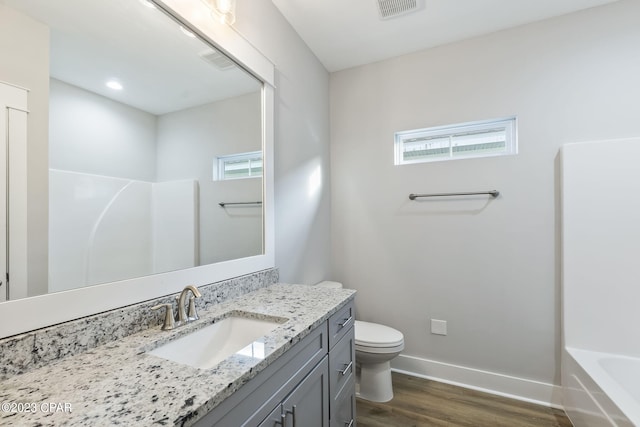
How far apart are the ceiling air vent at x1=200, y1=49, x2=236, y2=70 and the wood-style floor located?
7.18ft

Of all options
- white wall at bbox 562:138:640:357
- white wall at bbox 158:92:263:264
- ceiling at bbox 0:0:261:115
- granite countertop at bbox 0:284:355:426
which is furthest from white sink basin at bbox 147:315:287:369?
white wall at bbox 562:138:640:357

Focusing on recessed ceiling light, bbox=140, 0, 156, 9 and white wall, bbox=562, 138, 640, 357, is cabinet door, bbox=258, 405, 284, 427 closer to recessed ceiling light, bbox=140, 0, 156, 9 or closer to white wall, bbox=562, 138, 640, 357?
recessed ceiling light, bbox=140, 0, 156, 9

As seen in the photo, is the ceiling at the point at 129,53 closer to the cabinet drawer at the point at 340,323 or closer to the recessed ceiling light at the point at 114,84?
the recessed ceiling light at the point at 114,84

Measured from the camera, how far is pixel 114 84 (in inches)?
38.3

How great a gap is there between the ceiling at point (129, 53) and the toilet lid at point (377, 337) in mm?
1716

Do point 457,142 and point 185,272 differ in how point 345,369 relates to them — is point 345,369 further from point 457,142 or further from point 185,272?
point 457,142

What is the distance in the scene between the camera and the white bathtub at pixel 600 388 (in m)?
1.26

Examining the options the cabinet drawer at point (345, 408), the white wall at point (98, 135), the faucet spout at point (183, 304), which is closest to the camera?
the white wall at point (98, 135)

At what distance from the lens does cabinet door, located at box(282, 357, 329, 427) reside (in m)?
0.93

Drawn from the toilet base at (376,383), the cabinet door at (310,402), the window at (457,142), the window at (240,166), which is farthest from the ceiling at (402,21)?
the toilet base at (376,383)

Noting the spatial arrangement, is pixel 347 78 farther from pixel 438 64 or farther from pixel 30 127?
pixel 30 127

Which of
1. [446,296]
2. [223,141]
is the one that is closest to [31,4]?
[223,141]

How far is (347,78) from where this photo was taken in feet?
8.44

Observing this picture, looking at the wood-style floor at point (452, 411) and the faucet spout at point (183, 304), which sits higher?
the faucet spout at point (183, 304)
